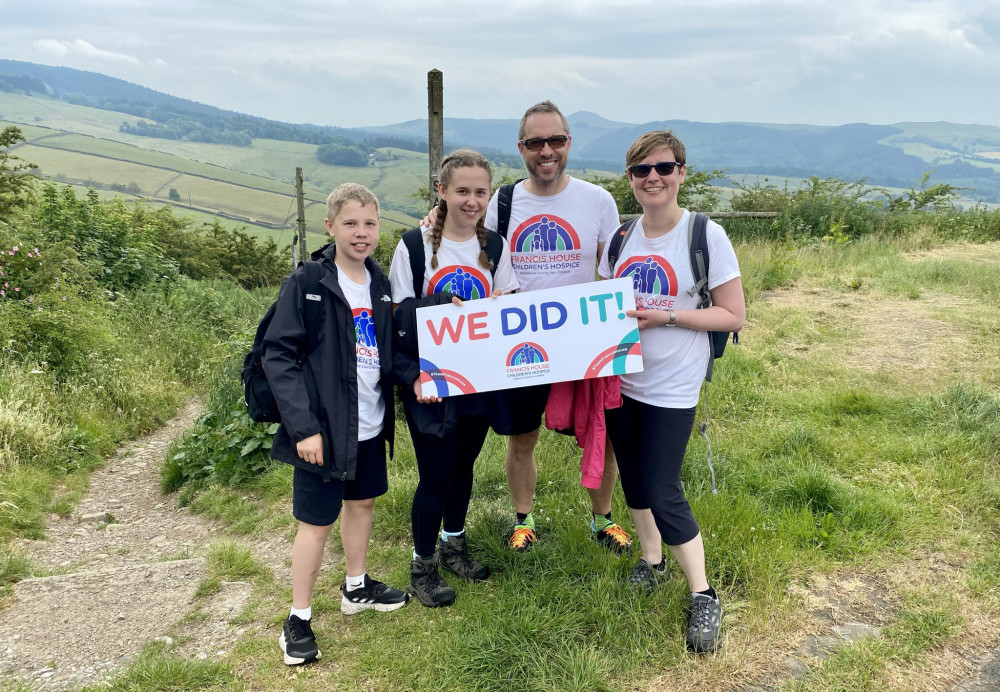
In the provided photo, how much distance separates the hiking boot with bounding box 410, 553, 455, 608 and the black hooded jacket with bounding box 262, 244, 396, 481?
86 cm

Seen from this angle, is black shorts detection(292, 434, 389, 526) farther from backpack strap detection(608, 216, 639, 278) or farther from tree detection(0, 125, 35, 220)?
tree detection(0, 125, 35, 220)

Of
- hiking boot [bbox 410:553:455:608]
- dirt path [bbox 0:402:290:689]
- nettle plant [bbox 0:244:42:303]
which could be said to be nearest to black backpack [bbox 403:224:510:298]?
hiking boot [bbox 410:553:455:608]

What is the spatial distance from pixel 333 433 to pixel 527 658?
54.4 inches

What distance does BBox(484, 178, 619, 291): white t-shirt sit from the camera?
10.5 feet

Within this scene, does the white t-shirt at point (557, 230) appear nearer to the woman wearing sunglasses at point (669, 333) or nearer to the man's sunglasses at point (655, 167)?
the woman wearing sunglasses at point (669, 333)

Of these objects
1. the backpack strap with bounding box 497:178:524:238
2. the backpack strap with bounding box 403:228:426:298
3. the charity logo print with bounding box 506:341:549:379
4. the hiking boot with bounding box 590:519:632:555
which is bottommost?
the hiking boot with bounding box 590:519:632:555

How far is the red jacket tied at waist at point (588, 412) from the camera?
299 centimetres

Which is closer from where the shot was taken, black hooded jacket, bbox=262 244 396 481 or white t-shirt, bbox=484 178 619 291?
black hooded jacket, bbox=262 244 396 481

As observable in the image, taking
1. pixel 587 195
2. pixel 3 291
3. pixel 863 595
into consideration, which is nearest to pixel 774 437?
pixel 863 595

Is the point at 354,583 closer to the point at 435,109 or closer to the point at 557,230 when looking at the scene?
the point at 557,230

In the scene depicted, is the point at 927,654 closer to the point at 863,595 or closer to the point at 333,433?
the point at 863,595

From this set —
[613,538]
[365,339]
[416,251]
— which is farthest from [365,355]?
[613,538]

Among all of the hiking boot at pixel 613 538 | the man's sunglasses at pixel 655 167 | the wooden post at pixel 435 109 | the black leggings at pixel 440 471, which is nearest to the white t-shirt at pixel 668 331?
the man's sunglasses at pixel 655 167

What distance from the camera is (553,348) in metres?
3.04
